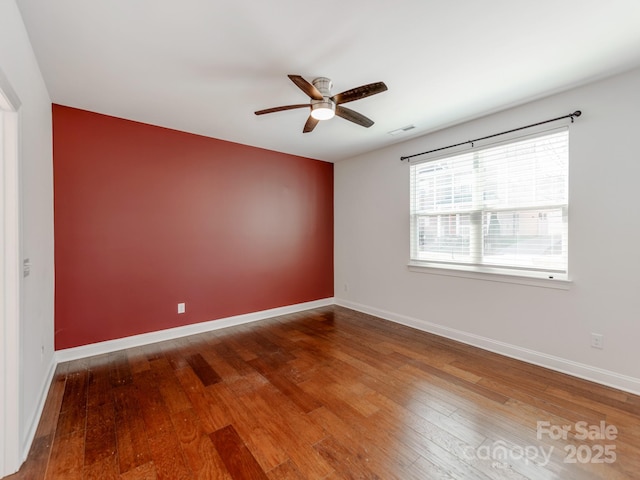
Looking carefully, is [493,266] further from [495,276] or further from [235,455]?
[235,455]

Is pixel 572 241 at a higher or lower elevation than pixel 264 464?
higher

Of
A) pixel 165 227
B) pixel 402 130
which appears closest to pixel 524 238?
pixel 402 130

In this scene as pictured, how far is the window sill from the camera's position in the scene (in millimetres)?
2658

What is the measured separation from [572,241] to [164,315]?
4355 mm

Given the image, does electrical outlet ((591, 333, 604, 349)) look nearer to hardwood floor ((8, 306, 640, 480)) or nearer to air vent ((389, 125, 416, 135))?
hardwood floor ((8, 306, 640, 480))

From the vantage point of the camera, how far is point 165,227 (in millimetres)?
3471

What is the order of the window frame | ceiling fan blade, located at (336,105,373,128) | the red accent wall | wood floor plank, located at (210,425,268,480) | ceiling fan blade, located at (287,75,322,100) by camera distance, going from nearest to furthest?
wood floor plank, located at (210,425,268,480)
ceiling fan blade, located at (287,75,322,100)
ceiling fan blade, located at (336,105,373,128)
the window frame
the red accent wall

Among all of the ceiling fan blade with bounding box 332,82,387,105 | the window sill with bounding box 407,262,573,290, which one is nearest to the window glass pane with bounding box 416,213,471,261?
the window sill with bounding box 407,262,573,290

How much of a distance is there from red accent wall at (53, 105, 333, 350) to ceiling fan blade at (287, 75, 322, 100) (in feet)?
7.00

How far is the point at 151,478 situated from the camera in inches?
59.1

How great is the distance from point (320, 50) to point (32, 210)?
7.59ft

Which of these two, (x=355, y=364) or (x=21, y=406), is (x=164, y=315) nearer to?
(x=21, y=406)

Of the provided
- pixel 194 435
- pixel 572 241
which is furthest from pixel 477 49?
pixel 194 435

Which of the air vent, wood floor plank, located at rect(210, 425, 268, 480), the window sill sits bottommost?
wood floor plank, located at rect(210, 425, 268, 480)
